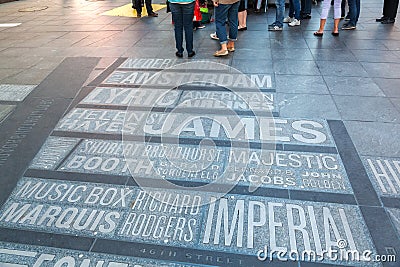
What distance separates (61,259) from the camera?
2383 mm

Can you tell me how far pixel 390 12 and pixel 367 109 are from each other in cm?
488

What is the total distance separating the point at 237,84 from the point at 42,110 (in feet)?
9.48

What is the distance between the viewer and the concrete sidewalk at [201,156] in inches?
97.7

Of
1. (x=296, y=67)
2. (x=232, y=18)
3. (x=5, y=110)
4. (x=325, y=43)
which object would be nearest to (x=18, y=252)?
(x=5, y=110)

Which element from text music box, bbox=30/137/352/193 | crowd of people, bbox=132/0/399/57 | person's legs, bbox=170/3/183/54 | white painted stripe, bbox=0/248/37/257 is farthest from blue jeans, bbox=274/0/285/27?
white painted stripe, bbox=0/248/37/257

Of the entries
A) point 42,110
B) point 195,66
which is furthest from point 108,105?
point 195,66

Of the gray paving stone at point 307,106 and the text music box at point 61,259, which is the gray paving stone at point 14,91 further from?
the gray paving stone at point 307,106

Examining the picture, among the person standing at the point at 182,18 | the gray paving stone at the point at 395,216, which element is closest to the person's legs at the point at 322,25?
the person standing at the point at 182,18

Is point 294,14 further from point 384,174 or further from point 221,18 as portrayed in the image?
point 384,174

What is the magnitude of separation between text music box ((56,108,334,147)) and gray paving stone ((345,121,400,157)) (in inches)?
11.4

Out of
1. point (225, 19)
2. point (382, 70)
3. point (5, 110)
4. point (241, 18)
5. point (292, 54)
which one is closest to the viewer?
point (5, 110)

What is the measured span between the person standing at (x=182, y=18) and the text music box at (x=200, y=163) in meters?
3.07

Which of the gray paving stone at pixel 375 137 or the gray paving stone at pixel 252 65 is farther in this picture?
the gray paving stone at pixel 252 65

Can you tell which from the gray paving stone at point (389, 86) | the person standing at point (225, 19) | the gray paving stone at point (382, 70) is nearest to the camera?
the gray paving stone at point (389, 86)
